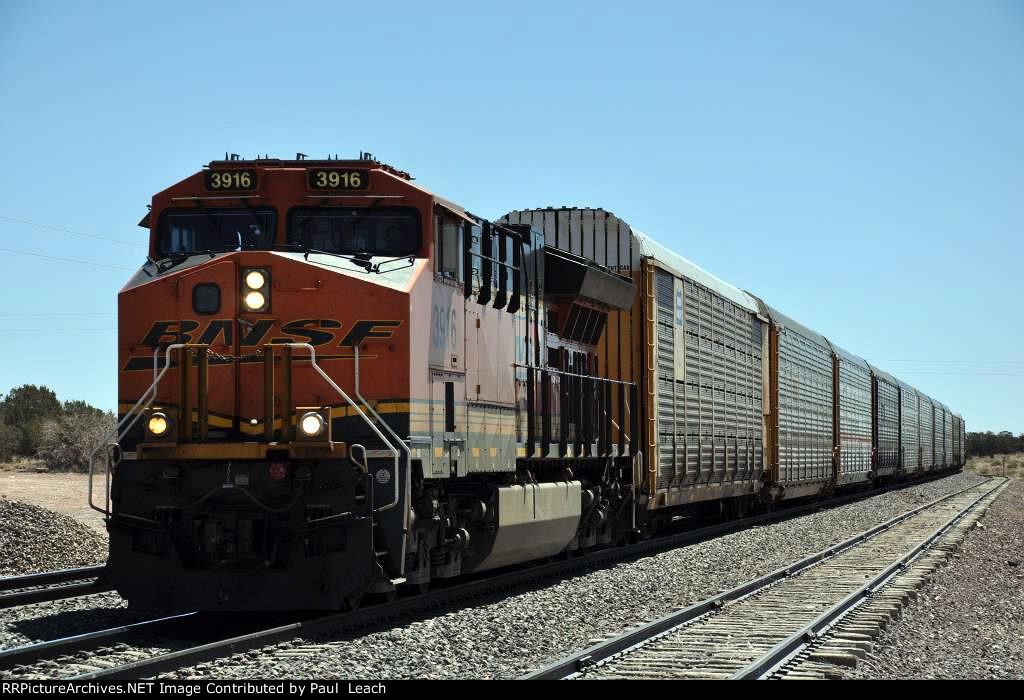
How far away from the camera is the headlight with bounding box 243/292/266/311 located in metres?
10.1

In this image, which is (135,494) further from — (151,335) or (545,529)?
(545,529)

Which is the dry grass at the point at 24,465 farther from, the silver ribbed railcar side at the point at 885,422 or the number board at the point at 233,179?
the number board at the point at 233,179

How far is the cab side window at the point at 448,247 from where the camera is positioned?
35.8 ft

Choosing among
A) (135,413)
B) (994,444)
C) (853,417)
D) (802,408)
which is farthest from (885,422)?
(994,444)

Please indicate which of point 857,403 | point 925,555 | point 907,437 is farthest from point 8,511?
point 907,437

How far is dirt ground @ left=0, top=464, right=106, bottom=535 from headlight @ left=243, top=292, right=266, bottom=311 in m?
11.4

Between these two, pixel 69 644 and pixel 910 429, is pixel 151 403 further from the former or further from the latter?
pixel 910 429

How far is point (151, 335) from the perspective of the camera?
33.6ft

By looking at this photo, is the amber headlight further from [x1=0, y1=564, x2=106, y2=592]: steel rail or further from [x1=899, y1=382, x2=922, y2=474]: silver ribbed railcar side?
[x1=899, y1=382, x2=922, y2=474]: silver ribbed railcar side

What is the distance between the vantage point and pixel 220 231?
34.7ft

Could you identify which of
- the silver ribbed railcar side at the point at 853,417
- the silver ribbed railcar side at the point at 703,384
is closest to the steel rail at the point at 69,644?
Answer: the silver ribbed railcar side at the point at 703,384

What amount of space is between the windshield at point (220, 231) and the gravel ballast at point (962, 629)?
591cm

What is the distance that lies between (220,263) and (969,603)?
26.1 ft

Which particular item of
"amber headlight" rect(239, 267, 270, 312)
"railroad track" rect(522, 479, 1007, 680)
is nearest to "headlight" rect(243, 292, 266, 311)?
"amber headlight" rect(239, 267, 270, 312)
